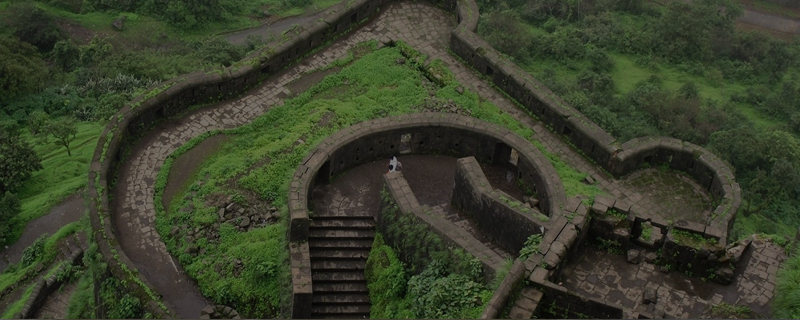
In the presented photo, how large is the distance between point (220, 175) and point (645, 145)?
10349 mm

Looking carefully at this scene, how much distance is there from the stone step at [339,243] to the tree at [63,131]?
46.5 ft

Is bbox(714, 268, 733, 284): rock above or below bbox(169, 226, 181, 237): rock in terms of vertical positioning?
above

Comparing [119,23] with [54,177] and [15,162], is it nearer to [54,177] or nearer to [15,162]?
[54,177]

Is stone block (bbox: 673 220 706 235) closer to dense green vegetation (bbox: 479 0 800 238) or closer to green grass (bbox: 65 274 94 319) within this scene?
green grass (bbox: 65 274 94 319)

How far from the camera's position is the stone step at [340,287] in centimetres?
1967

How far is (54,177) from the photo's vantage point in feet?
100

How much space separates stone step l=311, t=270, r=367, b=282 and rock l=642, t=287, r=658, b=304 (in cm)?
574

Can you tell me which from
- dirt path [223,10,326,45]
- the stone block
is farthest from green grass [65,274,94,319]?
dirt path [223,10,326,45]

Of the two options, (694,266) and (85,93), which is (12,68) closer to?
(85,93)

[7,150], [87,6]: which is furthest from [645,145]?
[87,6]

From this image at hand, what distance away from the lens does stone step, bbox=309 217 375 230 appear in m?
20.6

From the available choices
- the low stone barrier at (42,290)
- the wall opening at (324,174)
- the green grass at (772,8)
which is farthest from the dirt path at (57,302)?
the green grass at (772,8)

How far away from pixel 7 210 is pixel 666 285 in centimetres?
1936

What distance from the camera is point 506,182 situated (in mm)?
22047
